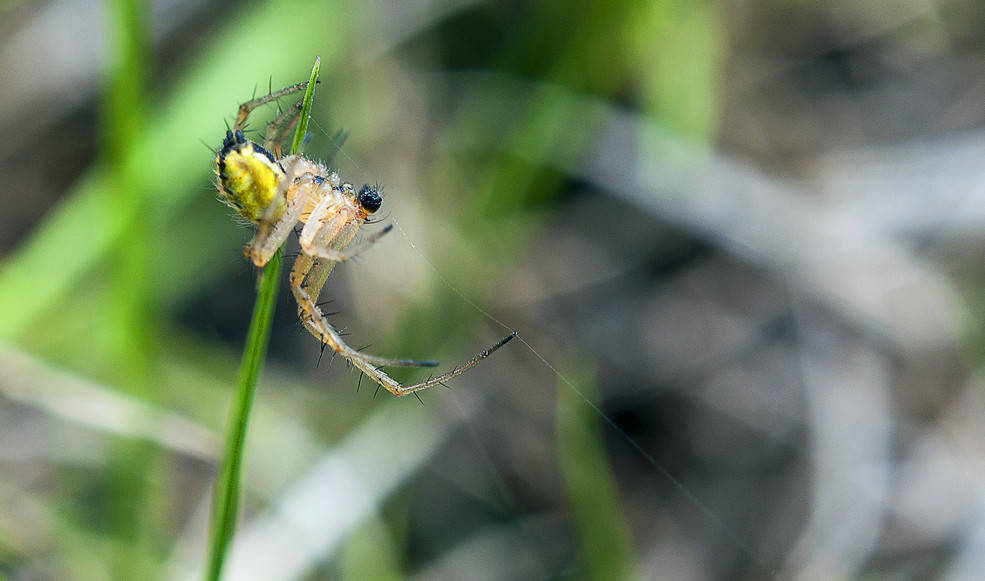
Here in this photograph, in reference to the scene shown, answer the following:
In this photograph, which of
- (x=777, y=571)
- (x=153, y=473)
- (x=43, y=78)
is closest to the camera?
(x=153, y=473)

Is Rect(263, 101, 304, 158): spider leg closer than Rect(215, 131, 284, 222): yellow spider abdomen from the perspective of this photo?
No

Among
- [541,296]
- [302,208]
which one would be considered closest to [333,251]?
[302,208]

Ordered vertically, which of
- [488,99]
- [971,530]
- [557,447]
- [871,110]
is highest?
[871,110]

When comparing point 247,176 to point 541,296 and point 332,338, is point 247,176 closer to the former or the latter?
point 332,338

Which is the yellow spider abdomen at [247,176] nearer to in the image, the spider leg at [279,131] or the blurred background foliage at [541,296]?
the spider leg at [279,131]

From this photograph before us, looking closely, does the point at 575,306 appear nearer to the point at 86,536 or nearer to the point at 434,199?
the point at 434,199

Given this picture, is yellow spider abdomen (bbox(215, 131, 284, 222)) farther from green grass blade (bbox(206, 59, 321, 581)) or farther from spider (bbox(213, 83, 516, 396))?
green grass blade (bbox(206, 59, 321, 581))

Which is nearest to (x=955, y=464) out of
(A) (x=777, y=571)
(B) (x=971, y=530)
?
(B) (x=971, y=530)

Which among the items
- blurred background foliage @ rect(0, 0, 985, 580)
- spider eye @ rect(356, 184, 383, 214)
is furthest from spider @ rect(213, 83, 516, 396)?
blurred background foliage @ rect(0, 0, 985, 580)
